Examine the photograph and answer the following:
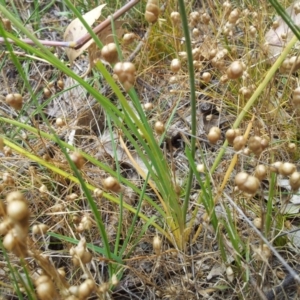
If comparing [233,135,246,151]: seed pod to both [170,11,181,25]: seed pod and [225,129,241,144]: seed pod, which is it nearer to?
[225,129,241,144]: seed pod

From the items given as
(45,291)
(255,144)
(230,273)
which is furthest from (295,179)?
(45,291)

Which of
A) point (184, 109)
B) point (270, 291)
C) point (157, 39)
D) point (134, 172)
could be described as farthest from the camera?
point (157, 39)

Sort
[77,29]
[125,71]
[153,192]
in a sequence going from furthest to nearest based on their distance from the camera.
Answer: [153,192] → [77,29] → [125,71]

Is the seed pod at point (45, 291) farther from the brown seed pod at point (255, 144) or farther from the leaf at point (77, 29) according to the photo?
the leaf at point (77, 29)

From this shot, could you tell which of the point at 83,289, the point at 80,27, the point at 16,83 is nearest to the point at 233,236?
the point at 83,289

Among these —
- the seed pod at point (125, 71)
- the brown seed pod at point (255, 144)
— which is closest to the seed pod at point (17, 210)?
the seed pod at point (125, 71)

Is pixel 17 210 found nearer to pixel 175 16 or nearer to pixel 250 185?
pixel 250 185

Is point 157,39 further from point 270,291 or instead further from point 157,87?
point 270,291

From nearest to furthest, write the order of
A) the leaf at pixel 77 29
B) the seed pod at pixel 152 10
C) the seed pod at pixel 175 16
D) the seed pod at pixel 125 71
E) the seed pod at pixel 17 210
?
the seed pod at pixel 17 210, the seed pod at pixel 125 71, the seed pod at pixel 152 10, the leaf at pixel 77 29, the seed pod at pixel 175 16
